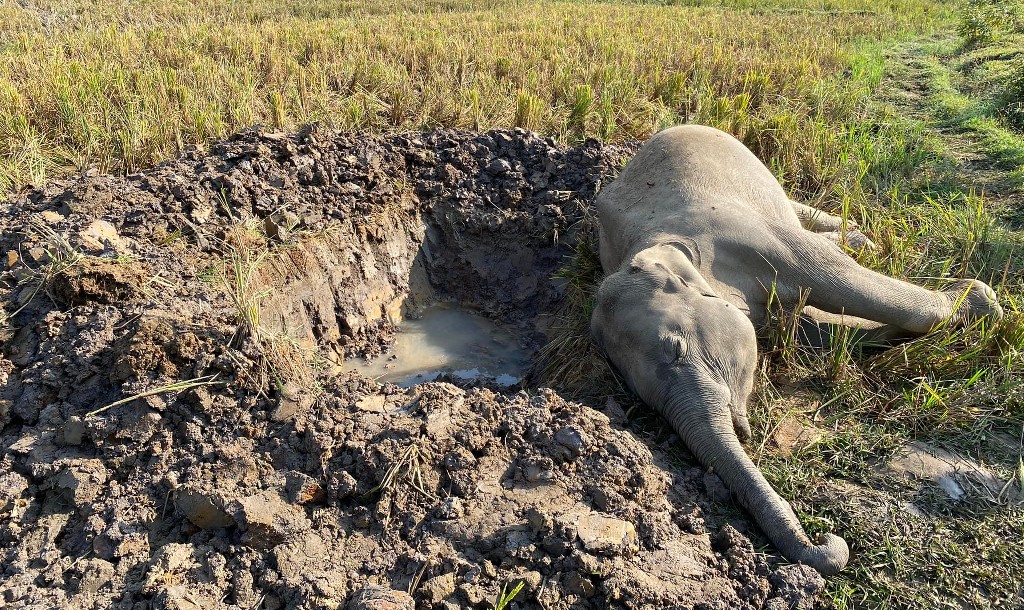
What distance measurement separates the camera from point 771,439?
337 centimetres

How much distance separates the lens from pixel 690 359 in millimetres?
3137

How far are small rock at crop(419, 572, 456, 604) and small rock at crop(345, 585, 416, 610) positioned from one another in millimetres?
48

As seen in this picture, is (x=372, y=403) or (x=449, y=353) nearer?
(x=372, y=403)

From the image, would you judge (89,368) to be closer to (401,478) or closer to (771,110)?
(401,478)

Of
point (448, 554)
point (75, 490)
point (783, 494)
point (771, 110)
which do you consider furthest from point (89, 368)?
point (771, 110)

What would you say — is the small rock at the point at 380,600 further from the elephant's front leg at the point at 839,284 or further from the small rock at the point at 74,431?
the elephant's front leg at the point at 839,284

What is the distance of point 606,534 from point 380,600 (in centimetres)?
82

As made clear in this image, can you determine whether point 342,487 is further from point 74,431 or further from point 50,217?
point 50,217

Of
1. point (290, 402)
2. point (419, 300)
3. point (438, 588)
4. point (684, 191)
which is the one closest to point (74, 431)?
point (290, 402)

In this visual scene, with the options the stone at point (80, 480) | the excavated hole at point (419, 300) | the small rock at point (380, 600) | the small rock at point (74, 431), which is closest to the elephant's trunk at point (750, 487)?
the excavated hole at point (419, 300)

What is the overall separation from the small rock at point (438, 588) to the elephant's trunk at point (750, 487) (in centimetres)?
124

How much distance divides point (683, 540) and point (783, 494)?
2.10ft

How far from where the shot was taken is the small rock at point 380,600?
2186mm

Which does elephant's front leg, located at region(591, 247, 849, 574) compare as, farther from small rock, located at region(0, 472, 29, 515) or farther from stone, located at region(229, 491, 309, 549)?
small rock, located at region(0, 472, 29, 515)
